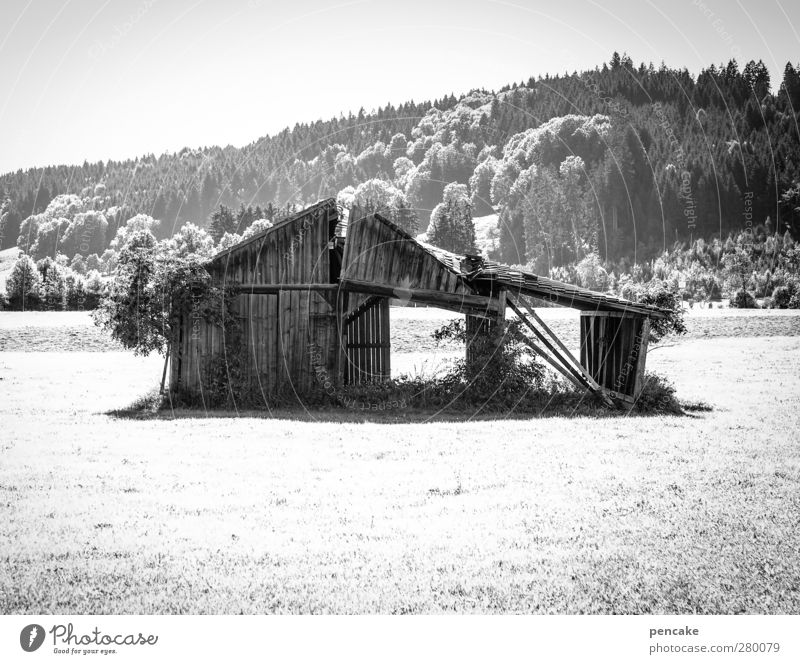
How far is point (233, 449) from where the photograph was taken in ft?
41.2

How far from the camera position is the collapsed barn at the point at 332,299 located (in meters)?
19.3

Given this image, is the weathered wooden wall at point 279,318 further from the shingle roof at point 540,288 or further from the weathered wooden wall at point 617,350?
the weathered wooden wall at point 617,350

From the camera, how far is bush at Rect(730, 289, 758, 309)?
36250 mm

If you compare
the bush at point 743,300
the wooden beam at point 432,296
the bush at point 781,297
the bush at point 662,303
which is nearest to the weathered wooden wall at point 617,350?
the bush at point 662,303

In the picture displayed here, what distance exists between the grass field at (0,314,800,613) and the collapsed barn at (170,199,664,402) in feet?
13.6

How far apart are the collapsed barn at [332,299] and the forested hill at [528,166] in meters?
3.41

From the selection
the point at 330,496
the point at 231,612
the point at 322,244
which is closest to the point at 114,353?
the point at 322,244

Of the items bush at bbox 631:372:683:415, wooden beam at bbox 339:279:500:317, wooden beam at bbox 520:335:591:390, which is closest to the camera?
bush at bbox 631:372:683:415

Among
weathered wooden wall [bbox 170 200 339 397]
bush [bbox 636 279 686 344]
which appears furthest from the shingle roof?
weathered wooden wall [bbox 170 200 339 397]
